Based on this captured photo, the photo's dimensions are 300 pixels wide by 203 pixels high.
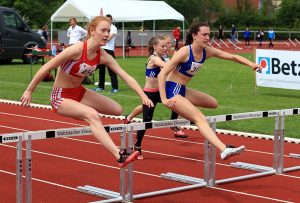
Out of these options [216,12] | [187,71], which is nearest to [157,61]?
[187,71]

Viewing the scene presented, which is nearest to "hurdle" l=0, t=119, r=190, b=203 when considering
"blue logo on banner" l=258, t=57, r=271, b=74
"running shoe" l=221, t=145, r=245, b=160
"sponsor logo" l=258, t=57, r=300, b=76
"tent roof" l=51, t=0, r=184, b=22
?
"running shoe" l=221, t=145, r=245, b=160

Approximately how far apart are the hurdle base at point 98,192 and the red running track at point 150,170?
78mm

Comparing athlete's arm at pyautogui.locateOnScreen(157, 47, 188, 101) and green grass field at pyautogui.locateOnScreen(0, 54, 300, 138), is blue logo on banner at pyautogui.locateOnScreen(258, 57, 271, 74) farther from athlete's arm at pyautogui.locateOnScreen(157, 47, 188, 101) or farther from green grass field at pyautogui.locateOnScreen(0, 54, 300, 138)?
athlete's arm at pyautogui.locateOnScreen(157, 47, 188, 101)

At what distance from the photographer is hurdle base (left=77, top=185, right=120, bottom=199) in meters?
7.82

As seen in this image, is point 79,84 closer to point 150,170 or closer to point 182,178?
point 182,178

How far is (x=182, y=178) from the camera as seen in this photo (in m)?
8.77

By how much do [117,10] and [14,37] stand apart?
5807 millimetres

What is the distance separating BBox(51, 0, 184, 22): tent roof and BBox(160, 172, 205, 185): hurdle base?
2356 centimetres

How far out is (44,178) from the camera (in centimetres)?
888

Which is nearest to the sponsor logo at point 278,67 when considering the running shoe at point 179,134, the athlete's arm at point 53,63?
the running shoe at point 179,134

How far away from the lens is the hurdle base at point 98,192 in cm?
782

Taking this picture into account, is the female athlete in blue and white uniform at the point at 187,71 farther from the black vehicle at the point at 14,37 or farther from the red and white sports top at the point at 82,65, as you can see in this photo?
the black vehicle at the point at 14,37

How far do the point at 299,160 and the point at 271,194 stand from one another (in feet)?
8.00

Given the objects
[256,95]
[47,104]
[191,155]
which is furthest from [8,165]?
[256,95]
